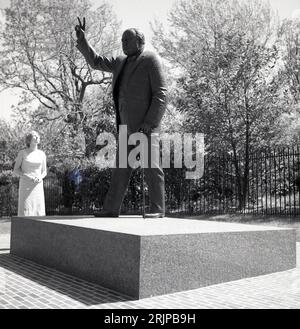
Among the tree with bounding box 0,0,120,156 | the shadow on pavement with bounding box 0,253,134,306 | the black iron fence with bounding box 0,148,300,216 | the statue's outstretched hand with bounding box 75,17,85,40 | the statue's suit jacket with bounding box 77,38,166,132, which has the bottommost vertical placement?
the shadow on pavement with bounding box 0,253,134,306

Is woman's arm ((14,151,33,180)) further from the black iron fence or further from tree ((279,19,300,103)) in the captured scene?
tree ((279,19,300,103))

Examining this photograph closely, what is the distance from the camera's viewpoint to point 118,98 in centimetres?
634

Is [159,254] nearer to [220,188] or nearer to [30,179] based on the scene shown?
[30,179]

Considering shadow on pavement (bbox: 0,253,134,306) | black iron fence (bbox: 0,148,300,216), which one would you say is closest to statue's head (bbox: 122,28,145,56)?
shadow on pavement (bbox: 0,253,134,306)

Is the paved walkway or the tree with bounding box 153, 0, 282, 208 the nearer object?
the paved walkway

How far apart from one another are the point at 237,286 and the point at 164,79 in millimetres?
3101

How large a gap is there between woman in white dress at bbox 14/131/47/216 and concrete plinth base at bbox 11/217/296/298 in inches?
63.3

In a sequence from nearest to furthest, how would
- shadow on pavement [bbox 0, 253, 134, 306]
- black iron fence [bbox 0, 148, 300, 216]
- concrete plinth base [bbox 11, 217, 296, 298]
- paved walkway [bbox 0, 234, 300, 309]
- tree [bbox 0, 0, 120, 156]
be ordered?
paved walkway [bbox 0, 234, 300, 309] → shadow on pavement [bbox 0, 253, 134, 306] → concrete plinth base [bbox 11, 217, 296, 298] → black iron fence [bbox 0, 148, 300, 216] → tree [bbox 0, 0, 120, 156]

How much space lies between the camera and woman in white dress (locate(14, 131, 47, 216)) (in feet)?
24.1

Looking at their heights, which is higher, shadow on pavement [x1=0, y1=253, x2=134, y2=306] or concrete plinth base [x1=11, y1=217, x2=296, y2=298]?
concrete plinth base [x1=11, y1=217, x2=296, y2=298]

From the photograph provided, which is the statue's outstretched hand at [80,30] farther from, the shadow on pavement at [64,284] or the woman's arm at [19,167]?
Result: the shadow on pavement at [64,284]

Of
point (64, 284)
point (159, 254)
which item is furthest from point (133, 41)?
point (64, 284)
